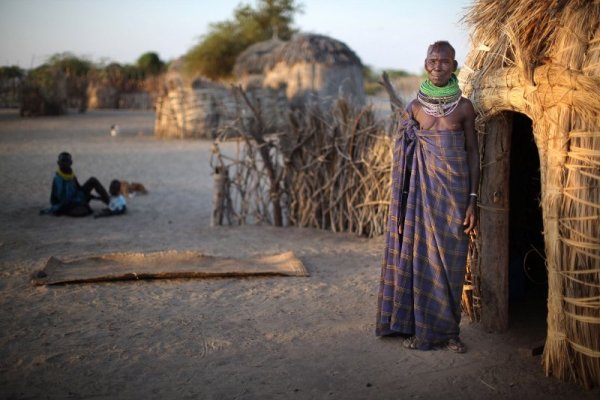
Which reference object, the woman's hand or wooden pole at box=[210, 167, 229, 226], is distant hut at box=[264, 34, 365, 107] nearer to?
wooden pole at box=[210, 167, 229, 226]

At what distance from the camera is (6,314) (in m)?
3.70

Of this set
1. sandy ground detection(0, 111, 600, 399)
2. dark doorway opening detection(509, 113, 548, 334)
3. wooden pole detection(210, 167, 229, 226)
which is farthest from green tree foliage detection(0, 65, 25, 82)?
dark doorway opening detection(509, 113, 548, 334)

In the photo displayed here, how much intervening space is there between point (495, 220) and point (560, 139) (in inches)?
28.4

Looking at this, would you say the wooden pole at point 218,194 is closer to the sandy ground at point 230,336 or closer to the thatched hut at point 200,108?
the sandy ground at point 230,336

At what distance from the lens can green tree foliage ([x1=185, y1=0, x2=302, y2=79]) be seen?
2566 cm

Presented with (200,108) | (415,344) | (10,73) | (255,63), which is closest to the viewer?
(415,344)

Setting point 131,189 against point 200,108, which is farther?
point 200,108

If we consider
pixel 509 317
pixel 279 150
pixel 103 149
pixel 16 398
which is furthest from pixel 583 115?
pixel 103 149

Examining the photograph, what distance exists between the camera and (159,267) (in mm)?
4672

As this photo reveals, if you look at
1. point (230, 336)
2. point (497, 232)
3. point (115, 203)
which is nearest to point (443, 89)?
point (497, 232)

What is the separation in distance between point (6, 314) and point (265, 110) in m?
12.4

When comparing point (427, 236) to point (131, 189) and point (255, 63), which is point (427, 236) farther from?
point (255, 63)

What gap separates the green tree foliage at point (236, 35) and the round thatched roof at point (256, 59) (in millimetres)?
6925

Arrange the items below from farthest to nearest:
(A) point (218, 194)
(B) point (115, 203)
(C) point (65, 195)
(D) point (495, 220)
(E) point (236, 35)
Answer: (E) point (236, 35), (B) point (115, 203), (C) point (65, 195), (A) point (218, 194), (D) point (495, 220)
